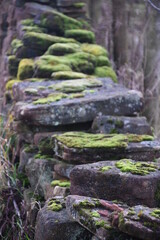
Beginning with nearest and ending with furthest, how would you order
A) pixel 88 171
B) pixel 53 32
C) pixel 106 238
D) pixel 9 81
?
pixel 106 238 < pixel 88 171 < pixel 9 81 < pixel 53 32

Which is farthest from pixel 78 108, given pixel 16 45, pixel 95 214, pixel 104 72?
pixel 16 45

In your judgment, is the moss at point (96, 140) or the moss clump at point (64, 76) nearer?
the moss at point (96, 140)

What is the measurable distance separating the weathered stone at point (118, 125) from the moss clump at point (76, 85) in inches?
39.6

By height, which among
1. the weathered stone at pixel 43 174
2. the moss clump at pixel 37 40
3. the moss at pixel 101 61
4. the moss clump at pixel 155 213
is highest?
the moss clump at pixel 37 40

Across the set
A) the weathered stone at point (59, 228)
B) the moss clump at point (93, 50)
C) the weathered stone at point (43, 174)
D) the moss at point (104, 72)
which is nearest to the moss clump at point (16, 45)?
the moss clump at point (93, 50)

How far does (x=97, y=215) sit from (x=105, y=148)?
1031 millimetres

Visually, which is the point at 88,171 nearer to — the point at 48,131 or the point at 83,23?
the point at 48,131

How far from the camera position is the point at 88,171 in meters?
2.37

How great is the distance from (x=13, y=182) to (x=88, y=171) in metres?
1.68

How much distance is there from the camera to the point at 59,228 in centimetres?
209

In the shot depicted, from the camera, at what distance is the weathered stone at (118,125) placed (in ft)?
12.1

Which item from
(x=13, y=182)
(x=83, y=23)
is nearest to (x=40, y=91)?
(x=13, y=182)

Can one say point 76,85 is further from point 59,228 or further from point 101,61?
point 59,228

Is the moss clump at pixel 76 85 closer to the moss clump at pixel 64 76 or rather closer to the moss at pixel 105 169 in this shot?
the moss clump at pixel 64 76
